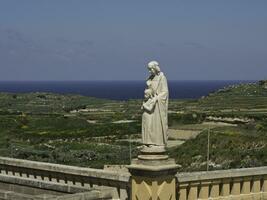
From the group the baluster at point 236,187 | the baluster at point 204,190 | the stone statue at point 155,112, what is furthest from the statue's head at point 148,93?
the baluster at point 236,187

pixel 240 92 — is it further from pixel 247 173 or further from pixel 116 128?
pixel 247 173

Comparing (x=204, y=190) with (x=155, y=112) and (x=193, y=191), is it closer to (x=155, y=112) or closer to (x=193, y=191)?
(x=193, y=191)

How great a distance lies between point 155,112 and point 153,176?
103 centimetres

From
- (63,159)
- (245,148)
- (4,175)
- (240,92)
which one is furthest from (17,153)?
(240,92)

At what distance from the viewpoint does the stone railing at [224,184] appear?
36.4 ft

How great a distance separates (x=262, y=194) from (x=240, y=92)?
10008 cm

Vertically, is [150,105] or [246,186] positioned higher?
[150,105]

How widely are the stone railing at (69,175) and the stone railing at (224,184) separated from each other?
3.40 ft

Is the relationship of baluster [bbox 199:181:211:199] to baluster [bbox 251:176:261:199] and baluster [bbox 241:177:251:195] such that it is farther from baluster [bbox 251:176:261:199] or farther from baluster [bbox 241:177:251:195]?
baluster [bbox 251:176:261:199]

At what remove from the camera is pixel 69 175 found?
484 inches

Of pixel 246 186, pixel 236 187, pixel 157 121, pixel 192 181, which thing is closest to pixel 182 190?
pixel 192 181

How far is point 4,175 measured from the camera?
13.3 metres

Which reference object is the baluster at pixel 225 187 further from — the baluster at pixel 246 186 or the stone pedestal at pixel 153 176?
the stone pedestal at pixel 153 176

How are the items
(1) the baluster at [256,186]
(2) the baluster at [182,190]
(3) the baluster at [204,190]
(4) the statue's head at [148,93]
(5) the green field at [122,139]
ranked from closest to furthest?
(4) the statue's head at [148,93] < (2) the baluster at [182,190] < (3) the baluster at [204,190] < (1) the baluster at [256,186] < (5) the green field at [122,139]
